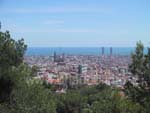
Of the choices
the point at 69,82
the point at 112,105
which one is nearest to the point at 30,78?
the point at 112,105

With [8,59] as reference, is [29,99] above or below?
below

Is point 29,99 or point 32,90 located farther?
point 32,90

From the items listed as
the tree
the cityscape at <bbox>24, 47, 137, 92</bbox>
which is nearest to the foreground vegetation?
the tree

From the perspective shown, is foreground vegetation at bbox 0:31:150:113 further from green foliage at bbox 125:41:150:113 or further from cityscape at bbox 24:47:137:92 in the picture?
cityscape at bbox 24:47:137:92

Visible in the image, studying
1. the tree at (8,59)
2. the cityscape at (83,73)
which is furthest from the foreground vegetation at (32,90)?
the cityscape at (83,73)

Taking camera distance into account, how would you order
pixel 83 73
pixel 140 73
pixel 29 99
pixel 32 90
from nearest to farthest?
pixel 29 99
pixel 32 90
pixel 140 73
pixel 83 73

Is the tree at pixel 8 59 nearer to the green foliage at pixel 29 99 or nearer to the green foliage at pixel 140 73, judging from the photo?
the green foliage at pixel 29 99

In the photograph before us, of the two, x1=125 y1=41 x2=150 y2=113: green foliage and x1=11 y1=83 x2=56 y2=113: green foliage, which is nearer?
x1=11 y1=83 x2=56 y2=113: green foliage

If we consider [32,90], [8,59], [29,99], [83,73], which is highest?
[8,59]

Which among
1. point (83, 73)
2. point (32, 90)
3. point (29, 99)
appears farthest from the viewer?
point (83, 73)

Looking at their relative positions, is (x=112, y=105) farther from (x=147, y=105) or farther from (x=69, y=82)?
(x=69, y=82)

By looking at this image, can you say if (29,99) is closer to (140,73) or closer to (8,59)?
(8,59)

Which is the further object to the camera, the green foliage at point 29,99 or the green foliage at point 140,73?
the green foliage at point 140,73

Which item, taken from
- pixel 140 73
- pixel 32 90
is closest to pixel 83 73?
pixel 140 73
